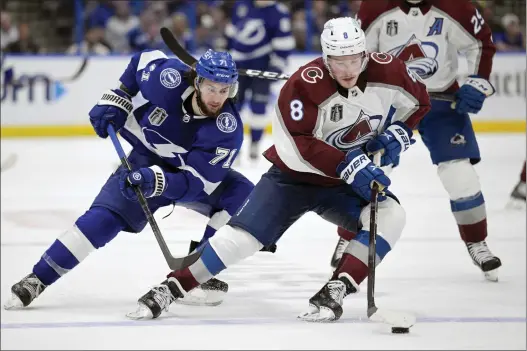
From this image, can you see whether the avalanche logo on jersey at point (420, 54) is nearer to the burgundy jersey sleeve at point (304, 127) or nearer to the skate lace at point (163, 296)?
the burgundy jersey sleeve at point (304, 127)

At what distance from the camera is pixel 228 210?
3818 mm

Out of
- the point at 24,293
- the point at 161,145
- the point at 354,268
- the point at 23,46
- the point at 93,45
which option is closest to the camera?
the point at 354,268

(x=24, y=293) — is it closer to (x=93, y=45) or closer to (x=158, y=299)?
(x=158, y=299)

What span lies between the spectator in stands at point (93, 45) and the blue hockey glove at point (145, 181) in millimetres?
6087

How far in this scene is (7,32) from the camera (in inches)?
370

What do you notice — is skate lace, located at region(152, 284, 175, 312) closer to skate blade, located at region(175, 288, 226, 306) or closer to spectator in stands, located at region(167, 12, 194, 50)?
skate blade, located at region(175, 288, 226, 306)

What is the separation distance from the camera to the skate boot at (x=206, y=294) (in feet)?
12.2

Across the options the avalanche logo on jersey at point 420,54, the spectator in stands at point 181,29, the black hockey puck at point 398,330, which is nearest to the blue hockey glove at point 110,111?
the avalanche logo on jersey at point 420,54

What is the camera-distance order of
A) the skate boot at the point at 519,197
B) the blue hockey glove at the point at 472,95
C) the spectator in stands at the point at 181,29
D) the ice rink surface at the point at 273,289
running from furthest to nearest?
the spectator in stands at the point at 181,29, the skate boot at the point at 519,197, the blue hockey glove at the point at 472,95, the ice rink surface at the point at 273,289

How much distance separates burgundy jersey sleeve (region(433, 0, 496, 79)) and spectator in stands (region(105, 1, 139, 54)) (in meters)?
5.75

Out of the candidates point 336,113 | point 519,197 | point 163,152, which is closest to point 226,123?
point 163,152

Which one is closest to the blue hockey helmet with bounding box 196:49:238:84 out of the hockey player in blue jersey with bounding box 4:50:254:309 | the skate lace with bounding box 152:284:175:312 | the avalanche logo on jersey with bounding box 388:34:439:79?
the hockey player in blue jersey with bounding box 4:50:254:309

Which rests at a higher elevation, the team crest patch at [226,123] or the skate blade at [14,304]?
the team crest patch at [226,123]

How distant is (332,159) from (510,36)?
6.76 m
